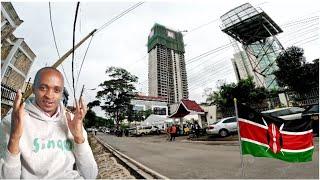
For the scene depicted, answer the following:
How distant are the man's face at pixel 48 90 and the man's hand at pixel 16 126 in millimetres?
196

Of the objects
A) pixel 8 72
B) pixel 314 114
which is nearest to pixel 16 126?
pixel 314 114

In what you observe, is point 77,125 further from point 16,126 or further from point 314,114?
point 314,114

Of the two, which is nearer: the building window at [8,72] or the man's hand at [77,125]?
the man's hand at [77,125]

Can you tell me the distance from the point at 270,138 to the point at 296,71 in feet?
82.7

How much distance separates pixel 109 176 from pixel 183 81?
30654mm

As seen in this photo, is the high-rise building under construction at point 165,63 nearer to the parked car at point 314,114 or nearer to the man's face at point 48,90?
the parked car at point 314,114

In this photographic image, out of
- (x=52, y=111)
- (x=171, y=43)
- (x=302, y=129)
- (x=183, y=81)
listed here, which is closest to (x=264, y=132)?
(x=302, y=129)

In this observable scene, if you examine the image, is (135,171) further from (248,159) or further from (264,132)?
(264,132)

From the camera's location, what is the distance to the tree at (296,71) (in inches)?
1129

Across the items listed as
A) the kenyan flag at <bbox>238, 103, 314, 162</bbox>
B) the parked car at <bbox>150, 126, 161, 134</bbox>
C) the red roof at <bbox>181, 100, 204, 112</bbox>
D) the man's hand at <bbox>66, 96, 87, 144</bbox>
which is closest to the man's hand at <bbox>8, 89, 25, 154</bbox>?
the man's hand at <bbox>66, 96, 87, 144</bbox>

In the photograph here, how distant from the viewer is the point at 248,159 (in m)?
11.4

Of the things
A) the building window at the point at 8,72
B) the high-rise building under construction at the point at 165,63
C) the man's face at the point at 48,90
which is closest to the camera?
the man's face at the point at 48,90

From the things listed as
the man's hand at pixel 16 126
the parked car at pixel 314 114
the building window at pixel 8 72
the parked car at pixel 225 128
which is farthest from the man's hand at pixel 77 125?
the building window at pixel 8 72

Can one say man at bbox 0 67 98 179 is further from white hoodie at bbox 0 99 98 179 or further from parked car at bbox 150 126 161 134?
parked car at bbox 150 126 161 134
